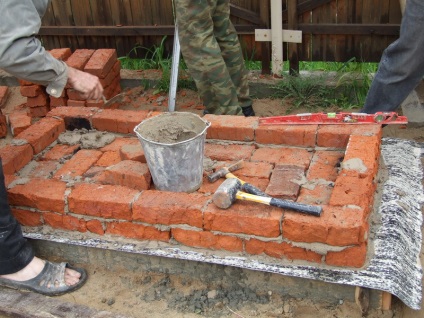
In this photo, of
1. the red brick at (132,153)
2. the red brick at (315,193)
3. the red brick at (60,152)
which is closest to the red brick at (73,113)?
the red brick at (60,152)

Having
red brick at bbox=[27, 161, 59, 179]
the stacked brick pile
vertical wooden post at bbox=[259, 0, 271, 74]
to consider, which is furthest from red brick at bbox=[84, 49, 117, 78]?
red brick at bbox=[27, 161, 59, 179]

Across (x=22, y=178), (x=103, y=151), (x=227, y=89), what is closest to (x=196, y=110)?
(x=227, y=89)

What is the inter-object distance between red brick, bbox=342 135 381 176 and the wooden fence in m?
2.09

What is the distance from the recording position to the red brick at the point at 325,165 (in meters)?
3.10

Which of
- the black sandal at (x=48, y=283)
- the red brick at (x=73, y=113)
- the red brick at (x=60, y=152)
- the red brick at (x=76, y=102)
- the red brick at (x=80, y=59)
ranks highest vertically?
the red brick at (x=80, y=59)

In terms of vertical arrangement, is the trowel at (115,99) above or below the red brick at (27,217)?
above

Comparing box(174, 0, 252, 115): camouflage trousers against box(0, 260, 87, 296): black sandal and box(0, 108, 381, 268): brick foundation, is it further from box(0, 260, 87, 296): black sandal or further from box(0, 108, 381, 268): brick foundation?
box(0, 260, 87, 296): black sandal

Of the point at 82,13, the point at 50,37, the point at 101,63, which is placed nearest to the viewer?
the point at 101,63

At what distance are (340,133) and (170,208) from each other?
1.10 m

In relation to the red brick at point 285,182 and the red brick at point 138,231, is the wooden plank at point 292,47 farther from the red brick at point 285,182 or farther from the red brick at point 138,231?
the red brick at point 138,231

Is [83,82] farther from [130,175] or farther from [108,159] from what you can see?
[108,159]

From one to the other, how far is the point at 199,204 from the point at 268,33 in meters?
2.74

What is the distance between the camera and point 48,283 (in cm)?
292

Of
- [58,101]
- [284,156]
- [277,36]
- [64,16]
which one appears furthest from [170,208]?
[64,16]
